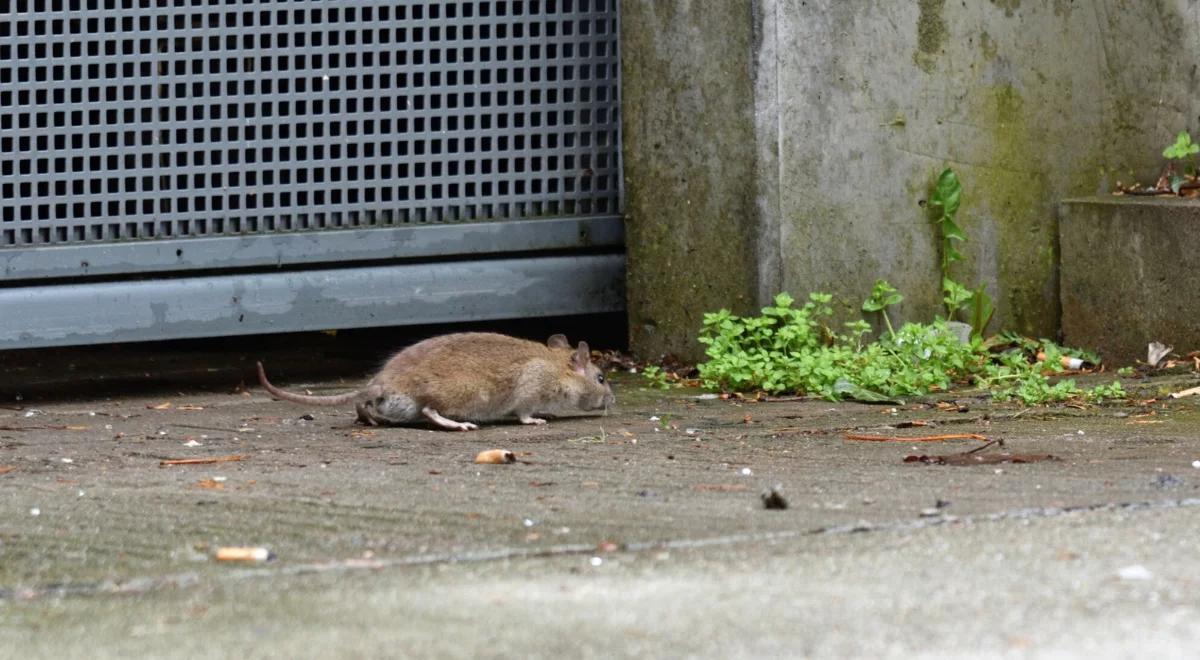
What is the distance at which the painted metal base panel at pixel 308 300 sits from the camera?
865cm

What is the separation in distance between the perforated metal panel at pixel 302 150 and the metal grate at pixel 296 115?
0.03 ft

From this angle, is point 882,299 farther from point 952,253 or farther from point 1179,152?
point 1179,152

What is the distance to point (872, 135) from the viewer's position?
8.93 m

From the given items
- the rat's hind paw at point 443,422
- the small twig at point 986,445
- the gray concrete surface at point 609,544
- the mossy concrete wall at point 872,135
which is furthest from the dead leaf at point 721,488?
the mossy concrete wall at point 872,135

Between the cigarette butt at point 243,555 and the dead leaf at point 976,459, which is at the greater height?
the cigarette butt at point 243,555

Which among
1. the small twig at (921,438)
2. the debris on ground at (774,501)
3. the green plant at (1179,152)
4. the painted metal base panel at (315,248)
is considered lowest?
the small twig at (921,438)

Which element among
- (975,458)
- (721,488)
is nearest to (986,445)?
(975,458)

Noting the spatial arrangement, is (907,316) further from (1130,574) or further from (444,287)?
(1130,574)

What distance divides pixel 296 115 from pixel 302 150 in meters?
0.19

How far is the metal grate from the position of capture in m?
8.64

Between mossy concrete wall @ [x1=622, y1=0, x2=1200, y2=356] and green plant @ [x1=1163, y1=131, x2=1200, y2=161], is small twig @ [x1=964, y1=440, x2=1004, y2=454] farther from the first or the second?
green plant @ [x1=1163, y1=131, x2=1200, y2=161]

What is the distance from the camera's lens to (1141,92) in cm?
938

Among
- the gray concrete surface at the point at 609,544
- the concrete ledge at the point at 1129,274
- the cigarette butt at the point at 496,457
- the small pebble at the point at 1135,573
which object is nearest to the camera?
the gray concrete surface at the point at 609,544

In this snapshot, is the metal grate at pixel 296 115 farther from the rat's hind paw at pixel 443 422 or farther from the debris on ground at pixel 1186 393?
the debris on ground at pixel 1186 393
